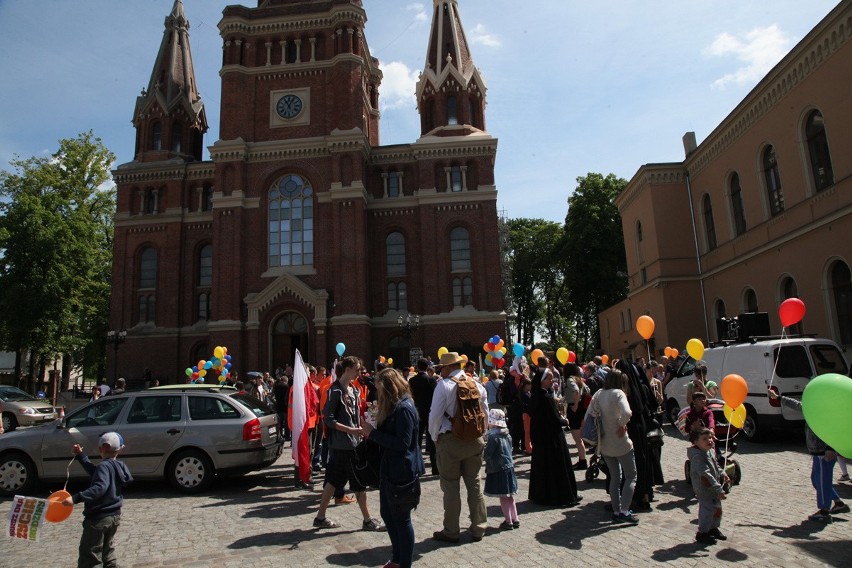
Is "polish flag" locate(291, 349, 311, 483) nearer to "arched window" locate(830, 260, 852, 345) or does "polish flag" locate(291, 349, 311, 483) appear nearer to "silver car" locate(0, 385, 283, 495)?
"silver car" locate(0, 385, 283, 495)

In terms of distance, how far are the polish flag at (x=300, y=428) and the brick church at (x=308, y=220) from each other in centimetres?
2039

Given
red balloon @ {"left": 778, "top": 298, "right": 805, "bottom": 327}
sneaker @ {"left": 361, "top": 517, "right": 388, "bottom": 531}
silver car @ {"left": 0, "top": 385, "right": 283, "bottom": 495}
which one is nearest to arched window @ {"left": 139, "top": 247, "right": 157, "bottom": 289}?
silver car @ {"left": 0, "top": 385, "right": 283, "bottom": 495}

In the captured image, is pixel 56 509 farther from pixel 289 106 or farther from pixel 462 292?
pixel 289 106

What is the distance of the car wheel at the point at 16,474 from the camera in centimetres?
942

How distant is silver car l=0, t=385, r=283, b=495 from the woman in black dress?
184 inches

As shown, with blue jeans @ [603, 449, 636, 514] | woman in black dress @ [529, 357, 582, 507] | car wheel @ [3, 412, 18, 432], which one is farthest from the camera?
car wheel @ [3, 412, 18, 432]

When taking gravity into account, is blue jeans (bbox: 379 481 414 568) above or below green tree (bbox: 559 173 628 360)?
below

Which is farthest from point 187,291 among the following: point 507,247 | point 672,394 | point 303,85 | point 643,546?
point 643,546

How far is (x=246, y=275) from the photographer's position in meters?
32.5

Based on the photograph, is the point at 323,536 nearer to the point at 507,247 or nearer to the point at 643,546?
the point at 643,546

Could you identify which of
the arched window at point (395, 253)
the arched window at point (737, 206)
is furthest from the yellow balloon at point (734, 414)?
Answer: the arched window at point (395, 253)

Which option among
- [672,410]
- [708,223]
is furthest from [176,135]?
[672,410]

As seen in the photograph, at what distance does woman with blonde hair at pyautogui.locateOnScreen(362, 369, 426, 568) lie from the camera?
5.27 meters

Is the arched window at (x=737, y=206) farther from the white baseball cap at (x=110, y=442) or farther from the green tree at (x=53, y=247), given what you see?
the green tree at (x=53, y=247)
